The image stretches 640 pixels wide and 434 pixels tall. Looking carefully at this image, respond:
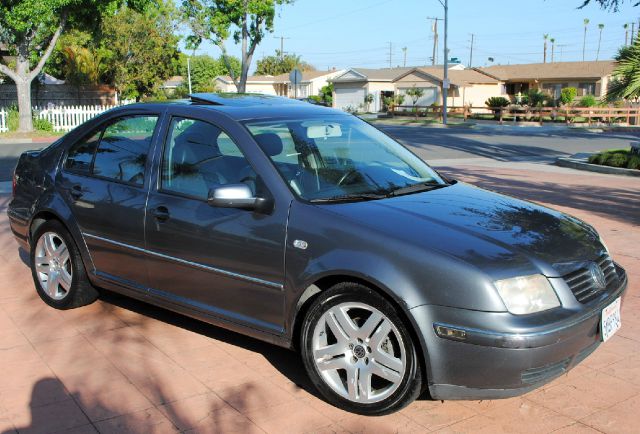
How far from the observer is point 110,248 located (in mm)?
4770

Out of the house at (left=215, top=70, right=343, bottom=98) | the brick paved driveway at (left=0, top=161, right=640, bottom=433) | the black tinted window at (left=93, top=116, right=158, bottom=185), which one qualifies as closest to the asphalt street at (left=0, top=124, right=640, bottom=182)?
the black tinted window at (left=93, top=116, right=158, bottom=185)

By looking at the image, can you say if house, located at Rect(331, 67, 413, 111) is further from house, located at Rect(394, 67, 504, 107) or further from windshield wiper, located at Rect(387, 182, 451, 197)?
windshield wiper, located at Rect(387, 182, 451, 197)

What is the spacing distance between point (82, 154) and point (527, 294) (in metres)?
3.56

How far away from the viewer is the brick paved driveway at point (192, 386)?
3.52 m

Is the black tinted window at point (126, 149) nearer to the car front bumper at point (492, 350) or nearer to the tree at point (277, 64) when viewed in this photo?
the car front bumper at point (492, 350)

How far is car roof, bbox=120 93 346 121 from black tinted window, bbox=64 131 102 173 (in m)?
0.45

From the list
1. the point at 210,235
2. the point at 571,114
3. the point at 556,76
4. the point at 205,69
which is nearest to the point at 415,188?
the point at 210,235

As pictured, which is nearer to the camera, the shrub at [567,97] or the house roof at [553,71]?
the shrub at [567,97]

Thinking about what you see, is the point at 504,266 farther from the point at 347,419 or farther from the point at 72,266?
the point at 72,266

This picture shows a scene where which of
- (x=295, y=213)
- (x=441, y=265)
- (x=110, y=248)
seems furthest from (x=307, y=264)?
(x=110, y=248)

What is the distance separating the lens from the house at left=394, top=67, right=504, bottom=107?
6081cm

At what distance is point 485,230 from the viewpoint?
3625 millimetres

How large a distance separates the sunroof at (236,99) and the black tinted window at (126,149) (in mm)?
367

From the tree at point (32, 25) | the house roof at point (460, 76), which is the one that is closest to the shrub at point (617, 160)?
the tree at point (32, 25)
